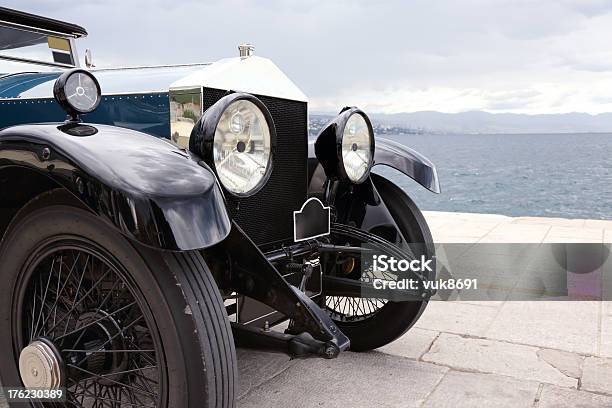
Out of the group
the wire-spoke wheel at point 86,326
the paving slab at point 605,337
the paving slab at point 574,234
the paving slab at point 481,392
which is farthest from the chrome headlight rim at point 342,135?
Result: the paving slab at point 574,234

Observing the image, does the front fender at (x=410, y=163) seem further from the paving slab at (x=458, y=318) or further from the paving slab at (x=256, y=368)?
the paving slab at (x=256, y=368)

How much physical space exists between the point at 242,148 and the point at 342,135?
64 centimetres

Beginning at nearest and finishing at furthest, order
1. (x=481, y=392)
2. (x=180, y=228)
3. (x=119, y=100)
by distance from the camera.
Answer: (x=180, y=228) → (x=119, y=100) → (x=481, y=392)

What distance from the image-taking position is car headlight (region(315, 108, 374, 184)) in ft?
8.65

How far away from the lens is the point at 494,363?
116 inches

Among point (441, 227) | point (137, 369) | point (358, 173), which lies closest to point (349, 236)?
point (358, 173)

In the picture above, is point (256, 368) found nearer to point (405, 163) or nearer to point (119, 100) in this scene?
point (405, 163)

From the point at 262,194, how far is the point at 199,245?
0.96 metres

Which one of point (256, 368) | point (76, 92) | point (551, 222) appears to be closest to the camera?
point (76, 92)

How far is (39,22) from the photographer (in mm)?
3582

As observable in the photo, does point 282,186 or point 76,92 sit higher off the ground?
point 76,92

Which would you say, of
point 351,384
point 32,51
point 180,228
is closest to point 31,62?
point 32,51

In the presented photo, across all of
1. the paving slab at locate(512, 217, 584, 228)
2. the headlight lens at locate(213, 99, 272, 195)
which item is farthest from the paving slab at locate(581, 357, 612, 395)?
the paving slab at locate(512, 217, 584, 228)

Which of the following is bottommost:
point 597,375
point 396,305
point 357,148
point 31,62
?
point 597,375
